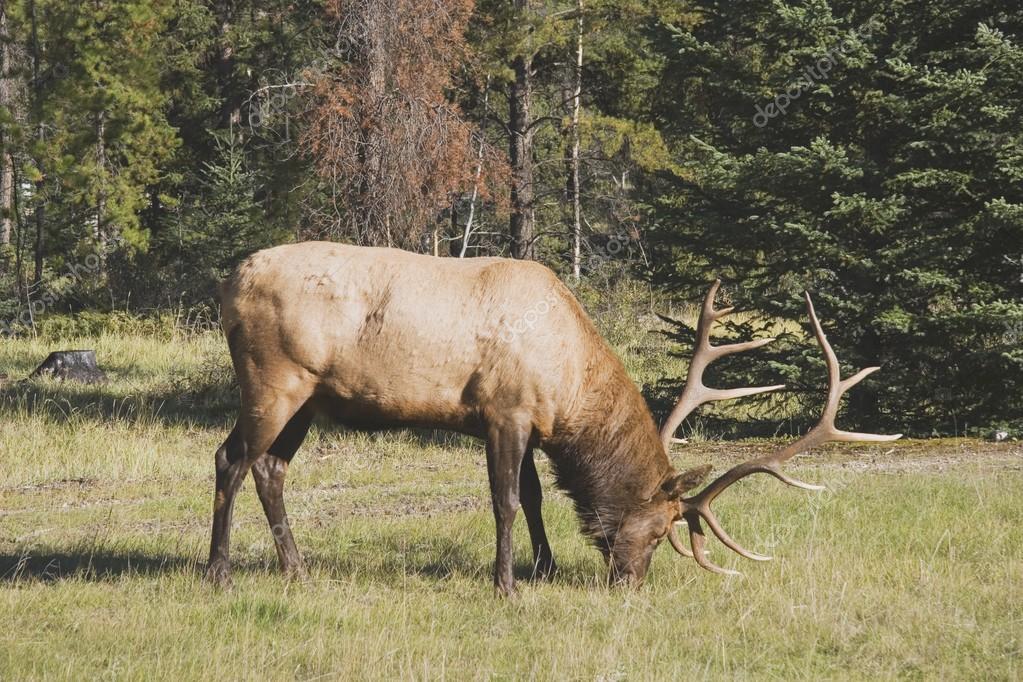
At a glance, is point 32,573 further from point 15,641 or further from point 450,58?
point 450,58

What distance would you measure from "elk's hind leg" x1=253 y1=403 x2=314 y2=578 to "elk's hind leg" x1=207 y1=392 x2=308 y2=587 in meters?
0.17

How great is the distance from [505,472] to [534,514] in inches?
26.0

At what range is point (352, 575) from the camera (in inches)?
268

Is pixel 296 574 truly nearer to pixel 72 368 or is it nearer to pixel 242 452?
pixel 242 452

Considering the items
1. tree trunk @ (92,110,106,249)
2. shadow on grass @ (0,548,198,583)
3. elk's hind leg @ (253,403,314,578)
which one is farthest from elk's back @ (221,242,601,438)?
tree trunk @ (92,110,106,249)

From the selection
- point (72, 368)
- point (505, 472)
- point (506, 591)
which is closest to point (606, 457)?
point (505, 472)

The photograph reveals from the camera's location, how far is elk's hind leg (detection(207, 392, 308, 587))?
682cm

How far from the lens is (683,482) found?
678cm

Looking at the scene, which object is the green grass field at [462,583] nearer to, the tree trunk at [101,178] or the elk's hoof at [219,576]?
the elk's hoof at [219,576]

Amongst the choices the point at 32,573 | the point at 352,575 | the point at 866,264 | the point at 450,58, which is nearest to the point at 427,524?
the point at 352,575

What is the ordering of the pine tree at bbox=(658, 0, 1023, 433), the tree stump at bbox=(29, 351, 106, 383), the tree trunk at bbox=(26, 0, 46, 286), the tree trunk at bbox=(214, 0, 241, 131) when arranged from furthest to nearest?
the tree trunk at bbox=(214, 0, 241, 131) → the tree trunk at bbox=(26, 0, 46, 286) → the tree stump at bbox=(29, 351, 106, 383) → the pine tree at bbox=(658, 0, 1023, 433)

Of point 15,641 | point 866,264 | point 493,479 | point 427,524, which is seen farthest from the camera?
point 866,264

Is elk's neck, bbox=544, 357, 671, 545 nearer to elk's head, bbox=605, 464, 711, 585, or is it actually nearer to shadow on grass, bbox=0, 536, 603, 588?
elk's head, bbox=605, 464, 711, 585

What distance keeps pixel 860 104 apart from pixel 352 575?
7976 mm
